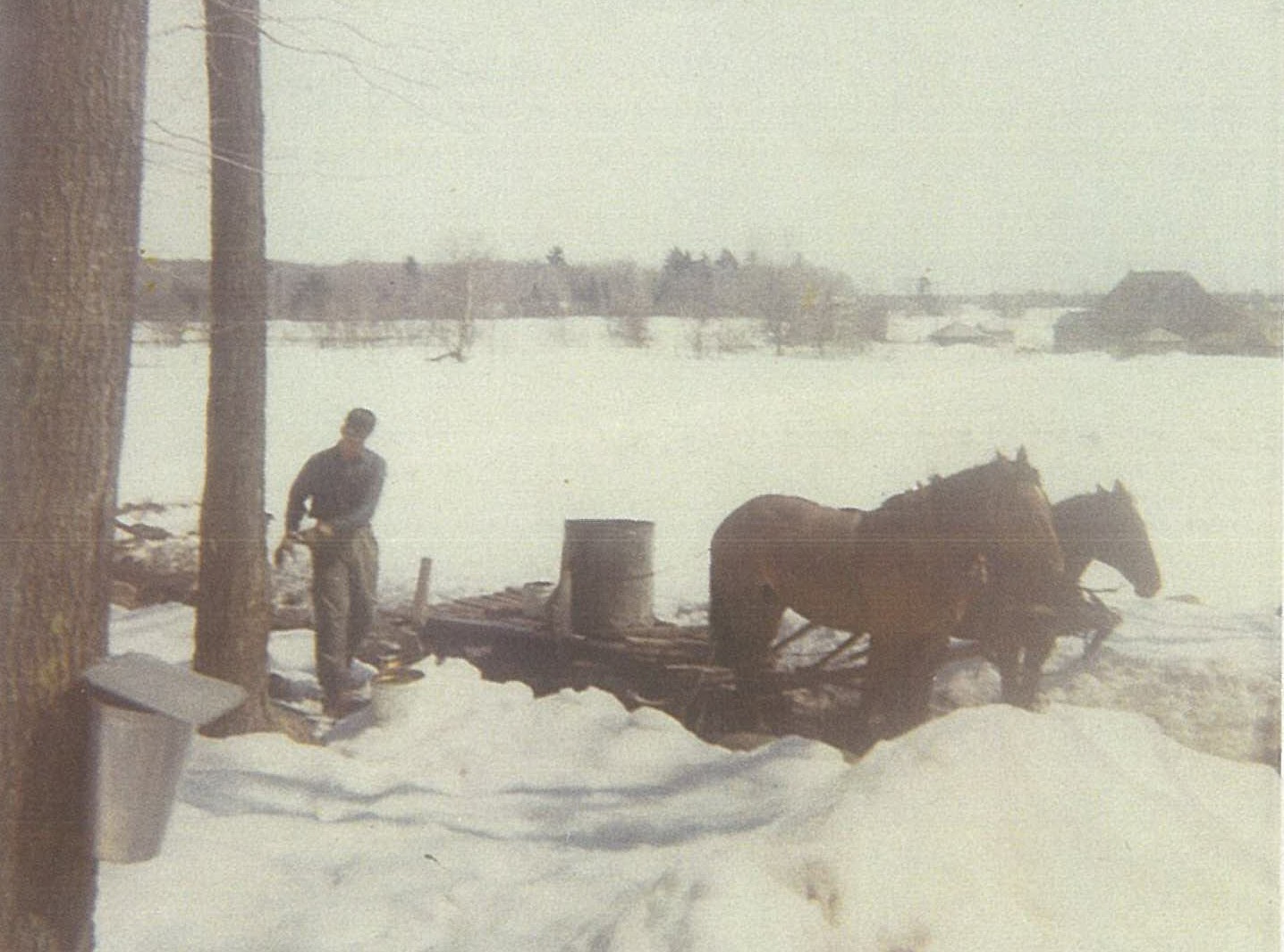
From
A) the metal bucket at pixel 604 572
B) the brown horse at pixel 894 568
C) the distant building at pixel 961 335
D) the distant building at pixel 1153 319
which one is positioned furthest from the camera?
the metal bucket at pixel 604 572

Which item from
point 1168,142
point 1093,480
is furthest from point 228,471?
point 1168,142

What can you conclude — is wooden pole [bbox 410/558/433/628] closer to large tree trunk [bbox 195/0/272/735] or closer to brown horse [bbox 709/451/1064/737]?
large tree trunk [bbox 195/0/272/735]

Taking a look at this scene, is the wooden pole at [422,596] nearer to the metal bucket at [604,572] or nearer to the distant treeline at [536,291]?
the metal bucket at [604,572]

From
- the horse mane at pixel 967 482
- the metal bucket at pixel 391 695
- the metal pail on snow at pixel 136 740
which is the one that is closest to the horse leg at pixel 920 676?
the horse mane at pixel 967 482

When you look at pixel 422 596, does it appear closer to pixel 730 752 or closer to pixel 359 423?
pixel 359 423

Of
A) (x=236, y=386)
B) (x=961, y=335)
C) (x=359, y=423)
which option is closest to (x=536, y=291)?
(x=359, y=423)

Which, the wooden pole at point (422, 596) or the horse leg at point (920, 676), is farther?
the wooden pole at point (422, 596)

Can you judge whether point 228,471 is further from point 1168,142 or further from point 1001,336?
point 1168,142
